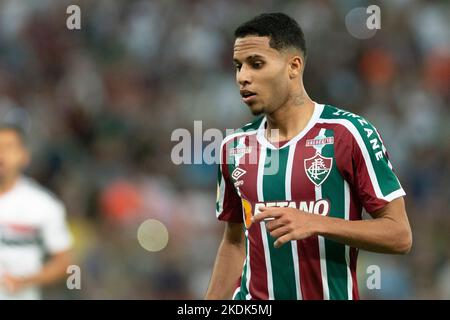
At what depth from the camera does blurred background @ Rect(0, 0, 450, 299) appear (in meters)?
9.42

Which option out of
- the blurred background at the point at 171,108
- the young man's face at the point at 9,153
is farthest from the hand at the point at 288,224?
the blurred background at the point at 171,108

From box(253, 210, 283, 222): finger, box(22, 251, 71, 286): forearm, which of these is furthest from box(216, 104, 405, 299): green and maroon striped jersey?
box(22, 251, 71, 286): forearm

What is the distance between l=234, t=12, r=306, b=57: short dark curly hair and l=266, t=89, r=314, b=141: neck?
250 mm

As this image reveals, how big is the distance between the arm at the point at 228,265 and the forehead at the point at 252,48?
885mm

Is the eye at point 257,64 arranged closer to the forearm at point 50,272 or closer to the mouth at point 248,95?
the mouth at point 248,95

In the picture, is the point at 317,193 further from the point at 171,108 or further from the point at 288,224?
the point at 171,108

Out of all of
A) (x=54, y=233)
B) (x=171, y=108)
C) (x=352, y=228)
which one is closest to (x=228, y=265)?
(x=352, y=228)

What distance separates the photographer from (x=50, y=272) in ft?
22.1

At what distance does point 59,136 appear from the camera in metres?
10.6

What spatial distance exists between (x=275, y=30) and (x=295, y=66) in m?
0.20

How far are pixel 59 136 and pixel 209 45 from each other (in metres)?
2.15

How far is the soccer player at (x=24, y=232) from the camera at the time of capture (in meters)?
6.83
